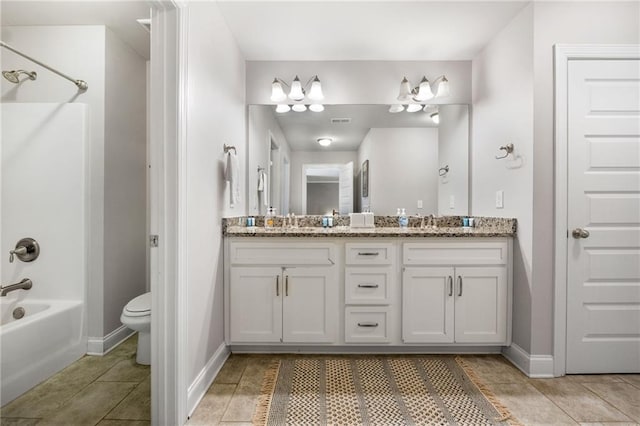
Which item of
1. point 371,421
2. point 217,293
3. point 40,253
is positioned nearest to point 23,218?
point 40,253

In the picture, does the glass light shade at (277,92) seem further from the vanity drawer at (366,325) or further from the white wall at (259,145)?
the vanity drawer at (366,325)

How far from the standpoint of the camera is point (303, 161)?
2.79 meters

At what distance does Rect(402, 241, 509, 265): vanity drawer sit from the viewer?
82.7 inches

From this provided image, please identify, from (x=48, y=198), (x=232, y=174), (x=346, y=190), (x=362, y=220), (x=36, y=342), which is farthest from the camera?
(x=346, y=190)

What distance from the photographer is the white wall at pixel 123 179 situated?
231 centimetres

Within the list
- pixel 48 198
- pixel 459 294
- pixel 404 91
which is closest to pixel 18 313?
pixel 48 198

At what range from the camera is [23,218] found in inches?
86.1

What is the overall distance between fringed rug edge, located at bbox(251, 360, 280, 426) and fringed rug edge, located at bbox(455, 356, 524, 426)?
3.78 ft

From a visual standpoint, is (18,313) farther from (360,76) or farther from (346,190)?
(360,76)

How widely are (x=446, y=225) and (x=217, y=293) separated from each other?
191 centimetres

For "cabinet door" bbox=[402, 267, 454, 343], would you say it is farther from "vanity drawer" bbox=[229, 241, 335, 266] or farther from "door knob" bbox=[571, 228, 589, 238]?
"door knob" bbox=[571, 228, 589, 238]

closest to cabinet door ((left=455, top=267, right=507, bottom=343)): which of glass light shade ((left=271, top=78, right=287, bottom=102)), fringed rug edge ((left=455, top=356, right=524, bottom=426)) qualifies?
fringed rug edge ((left=455, top=356, right=524, bottom=426))

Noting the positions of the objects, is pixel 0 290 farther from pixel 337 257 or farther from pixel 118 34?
pixel 337 257

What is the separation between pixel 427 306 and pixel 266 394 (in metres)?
1.15
